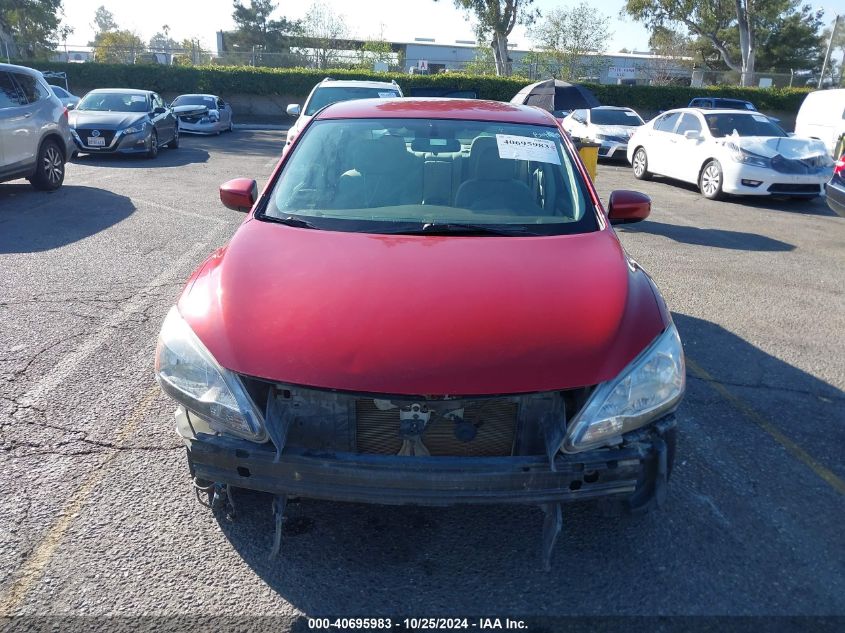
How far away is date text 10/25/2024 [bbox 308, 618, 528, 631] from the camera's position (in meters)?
2.38

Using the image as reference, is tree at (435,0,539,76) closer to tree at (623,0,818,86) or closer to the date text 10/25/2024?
tree at (623,0,818,86)

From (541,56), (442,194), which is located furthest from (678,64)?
(442,194)

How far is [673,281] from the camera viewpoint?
22.0 ft

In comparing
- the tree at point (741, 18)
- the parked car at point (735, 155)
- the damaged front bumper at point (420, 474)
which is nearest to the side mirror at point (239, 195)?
the damaged front bumper at point (420, 474)

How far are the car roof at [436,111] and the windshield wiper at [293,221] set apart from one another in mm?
1013

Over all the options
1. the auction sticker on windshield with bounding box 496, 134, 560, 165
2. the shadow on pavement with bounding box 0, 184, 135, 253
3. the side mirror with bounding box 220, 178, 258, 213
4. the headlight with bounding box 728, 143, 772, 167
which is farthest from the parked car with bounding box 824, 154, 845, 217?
the shadow on pavement with bounding box 0, 184, 135, 253

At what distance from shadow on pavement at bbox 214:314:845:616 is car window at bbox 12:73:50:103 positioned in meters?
9.47

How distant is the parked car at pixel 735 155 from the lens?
446 inches

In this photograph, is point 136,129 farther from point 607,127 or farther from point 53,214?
point 607,127

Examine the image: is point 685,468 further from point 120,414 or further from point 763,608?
point 120,414

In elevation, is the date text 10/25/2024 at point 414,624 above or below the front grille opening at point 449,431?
below

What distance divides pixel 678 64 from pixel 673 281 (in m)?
48.4

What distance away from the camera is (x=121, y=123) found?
1428 cm

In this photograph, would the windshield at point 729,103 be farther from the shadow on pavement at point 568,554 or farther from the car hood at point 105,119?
the shadow on pavement at point 568,554
